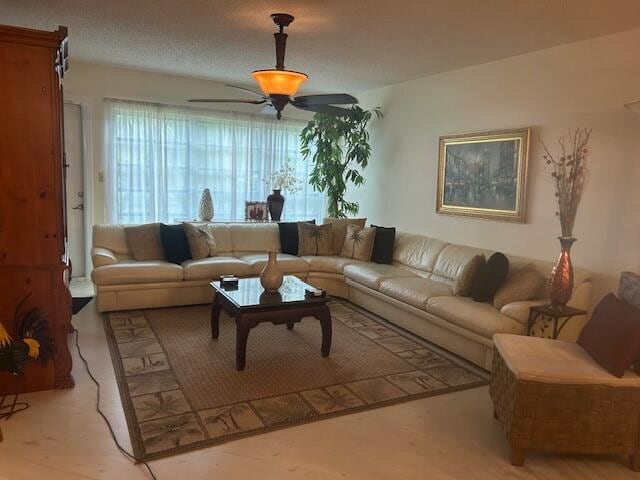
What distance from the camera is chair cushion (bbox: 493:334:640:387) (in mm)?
2316

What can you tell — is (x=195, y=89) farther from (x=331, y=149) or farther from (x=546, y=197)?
(x=546, y=197)

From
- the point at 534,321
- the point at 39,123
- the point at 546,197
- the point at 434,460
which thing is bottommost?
the point at 434,460

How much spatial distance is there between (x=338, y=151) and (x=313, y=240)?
1.39m

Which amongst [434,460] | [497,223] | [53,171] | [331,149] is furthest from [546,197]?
[53,171]

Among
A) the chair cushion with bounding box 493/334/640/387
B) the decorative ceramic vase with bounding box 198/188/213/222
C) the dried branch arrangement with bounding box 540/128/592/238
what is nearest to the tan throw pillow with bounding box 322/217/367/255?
the decorative ceramic vase with bounding box 198/188/213/222

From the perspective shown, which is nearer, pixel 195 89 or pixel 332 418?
pixel 332 418

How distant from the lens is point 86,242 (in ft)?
19.2

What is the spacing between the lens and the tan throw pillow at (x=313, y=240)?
5.73 meters

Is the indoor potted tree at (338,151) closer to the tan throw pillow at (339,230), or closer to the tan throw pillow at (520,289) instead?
the tan throw pillow at (339,230)

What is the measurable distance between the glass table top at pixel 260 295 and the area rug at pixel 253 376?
43cm

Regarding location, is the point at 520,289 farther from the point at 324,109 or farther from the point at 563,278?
the point at 324,109

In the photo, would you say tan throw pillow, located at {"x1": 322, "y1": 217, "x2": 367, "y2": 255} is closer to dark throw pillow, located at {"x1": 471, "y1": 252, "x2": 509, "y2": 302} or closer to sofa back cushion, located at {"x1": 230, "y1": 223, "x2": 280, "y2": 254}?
sofa back cushion, located at {"x1": 230, "y1": 223, "x2": 280, "y2": 254}

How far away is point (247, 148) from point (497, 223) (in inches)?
139

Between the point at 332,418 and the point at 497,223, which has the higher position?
the point at 497,223
